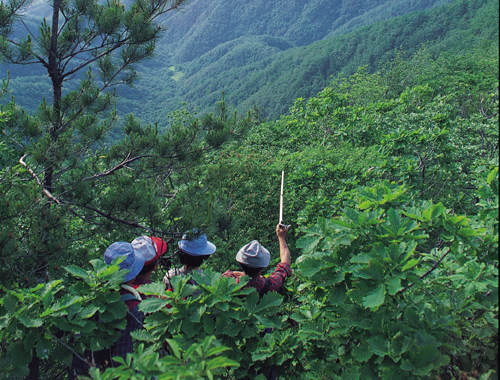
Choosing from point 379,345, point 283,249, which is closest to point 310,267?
point 379,345

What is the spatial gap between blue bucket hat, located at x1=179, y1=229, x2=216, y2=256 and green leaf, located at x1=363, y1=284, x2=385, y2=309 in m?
1.65

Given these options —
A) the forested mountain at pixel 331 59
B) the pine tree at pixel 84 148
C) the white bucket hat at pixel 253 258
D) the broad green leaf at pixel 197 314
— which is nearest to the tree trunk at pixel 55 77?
the pine tree at pixel 84 148

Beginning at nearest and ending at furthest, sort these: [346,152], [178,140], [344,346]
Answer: [344,346], [178,140], [346,152]

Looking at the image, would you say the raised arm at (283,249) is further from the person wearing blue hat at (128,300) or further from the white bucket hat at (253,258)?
the person wearing blue hat at (128,300)

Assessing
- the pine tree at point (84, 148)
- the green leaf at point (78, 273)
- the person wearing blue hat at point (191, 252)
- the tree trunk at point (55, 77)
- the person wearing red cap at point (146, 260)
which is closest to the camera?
the green leaf at point (78, 273)

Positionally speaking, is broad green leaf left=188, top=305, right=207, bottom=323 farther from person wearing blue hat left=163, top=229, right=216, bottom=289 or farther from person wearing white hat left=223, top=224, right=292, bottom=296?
person wearing blue hat left=163, top=229, right=216, bottom=289

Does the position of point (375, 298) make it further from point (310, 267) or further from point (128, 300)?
point (128, 300)

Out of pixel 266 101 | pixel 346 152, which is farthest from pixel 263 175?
pixel 266 101

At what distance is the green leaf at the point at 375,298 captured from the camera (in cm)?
169

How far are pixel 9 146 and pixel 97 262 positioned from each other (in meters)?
4.83

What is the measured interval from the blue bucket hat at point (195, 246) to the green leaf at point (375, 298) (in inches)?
64.8

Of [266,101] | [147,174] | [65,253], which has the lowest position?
[266,101]

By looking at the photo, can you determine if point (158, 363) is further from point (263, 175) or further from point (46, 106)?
point (263, 175)

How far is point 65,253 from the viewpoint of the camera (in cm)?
395
